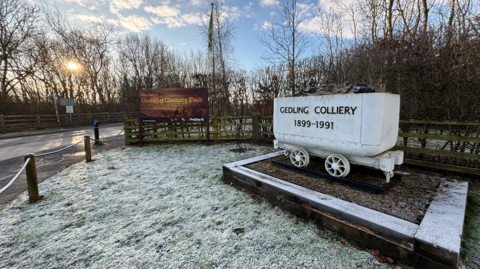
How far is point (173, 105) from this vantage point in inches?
335

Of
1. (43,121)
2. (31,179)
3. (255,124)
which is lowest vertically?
(31,179)

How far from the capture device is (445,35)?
16.7ft

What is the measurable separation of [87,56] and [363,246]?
3122 centimetres

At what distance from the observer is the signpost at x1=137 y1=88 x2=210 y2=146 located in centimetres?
842

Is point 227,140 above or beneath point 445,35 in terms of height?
beneath

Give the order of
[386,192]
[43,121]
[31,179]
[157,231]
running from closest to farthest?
[157,231] < [386,192] < [31,179] < [43,121]

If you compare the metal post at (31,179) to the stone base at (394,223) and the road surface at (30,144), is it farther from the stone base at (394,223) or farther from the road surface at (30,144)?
the road surface at (30,144)

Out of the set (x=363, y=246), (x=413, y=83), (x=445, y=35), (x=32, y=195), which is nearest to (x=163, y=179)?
(x=32, y=195)

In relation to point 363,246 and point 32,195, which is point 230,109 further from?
point 363,246

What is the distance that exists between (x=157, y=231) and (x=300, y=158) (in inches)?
112

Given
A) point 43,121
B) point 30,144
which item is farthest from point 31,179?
point 43,121

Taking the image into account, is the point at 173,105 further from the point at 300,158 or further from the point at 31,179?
the point at 300,158

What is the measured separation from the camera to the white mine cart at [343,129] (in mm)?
2951

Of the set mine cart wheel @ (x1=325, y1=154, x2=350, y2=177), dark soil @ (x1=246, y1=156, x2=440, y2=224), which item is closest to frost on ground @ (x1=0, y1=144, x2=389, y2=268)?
dark soil @ (x1=246, y1=156, x2=440, y2=224)
